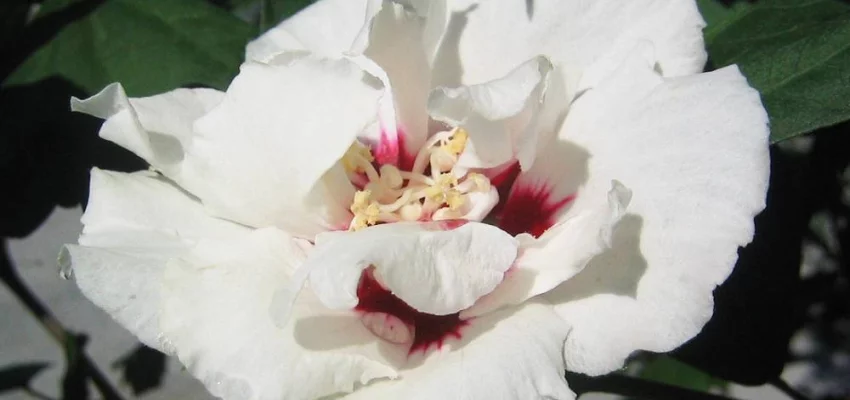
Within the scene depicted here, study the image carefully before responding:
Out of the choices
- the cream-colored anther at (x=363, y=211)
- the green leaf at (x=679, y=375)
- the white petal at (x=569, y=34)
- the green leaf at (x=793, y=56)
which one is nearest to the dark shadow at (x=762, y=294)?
the green leaf at (x=793, y=56)

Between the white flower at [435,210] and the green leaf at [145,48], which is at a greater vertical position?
the white flower at [435,210]

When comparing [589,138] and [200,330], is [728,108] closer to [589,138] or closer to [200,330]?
[589,138]

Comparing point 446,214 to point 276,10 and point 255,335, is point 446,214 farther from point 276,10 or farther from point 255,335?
point 276,10

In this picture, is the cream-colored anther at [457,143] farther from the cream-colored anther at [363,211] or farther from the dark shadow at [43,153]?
the dark shadow at [43,153]

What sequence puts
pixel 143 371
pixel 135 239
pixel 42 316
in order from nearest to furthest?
pixel 135 239 < pixel 42 316 < pixel 143 371

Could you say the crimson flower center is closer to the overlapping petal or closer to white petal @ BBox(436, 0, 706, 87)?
the overlapping petal

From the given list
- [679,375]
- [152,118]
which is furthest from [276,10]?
[679,375]
